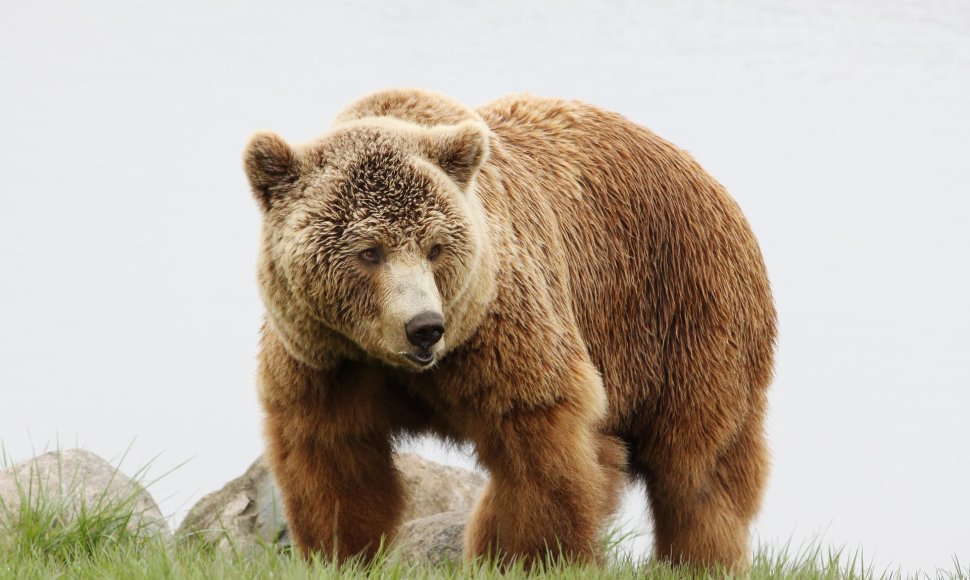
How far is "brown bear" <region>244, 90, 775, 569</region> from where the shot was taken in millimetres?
4926

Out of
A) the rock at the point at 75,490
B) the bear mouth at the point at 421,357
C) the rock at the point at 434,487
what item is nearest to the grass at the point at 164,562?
the rock at the point at 75,490

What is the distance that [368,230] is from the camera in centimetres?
483

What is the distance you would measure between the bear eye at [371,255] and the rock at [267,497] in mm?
2886

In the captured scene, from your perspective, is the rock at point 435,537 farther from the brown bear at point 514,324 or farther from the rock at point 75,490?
the rock at point 75,490

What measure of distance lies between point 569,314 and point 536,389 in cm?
51

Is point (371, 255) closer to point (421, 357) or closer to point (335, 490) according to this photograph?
point (421, 357)

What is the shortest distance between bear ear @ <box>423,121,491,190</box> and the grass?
1.46m

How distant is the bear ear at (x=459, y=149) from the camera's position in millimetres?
5082

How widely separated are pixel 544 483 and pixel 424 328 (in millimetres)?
1075

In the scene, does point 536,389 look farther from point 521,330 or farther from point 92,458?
point 92,458

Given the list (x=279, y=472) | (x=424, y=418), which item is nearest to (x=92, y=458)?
(x=279, y=472)

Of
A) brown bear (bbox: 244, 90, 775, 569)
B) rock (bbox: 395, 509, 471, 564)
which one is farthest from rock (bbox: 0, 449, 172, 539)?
rock (bbox: 395, 509, 471, 564)

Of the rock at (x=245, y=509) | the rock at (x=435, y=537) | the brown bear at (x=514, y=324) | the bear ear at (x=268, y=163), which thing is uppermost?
the bear ear at (x=268, y=163)

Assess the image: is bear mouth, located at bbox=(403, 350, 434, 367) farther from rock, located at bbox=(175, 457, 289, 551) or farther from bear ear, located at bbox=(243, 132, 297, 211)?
rock, located at bbox=(175, 457, 289, 551)
